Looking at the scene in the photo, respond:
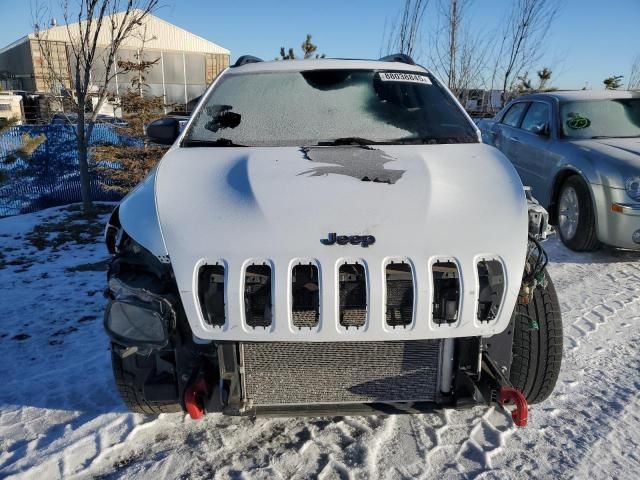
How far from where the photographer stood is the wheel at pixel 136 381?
6.97ft

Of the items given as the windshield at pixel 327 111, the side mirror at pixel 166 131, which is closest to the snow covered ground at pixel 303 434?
the side mirror at pixel 166 131

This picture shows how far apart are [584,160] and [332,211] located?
13.4 feet

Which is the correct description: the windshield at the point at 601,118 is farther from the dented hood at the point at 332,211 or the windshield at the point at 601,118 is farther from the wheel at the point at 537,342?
the wheel at the point at 537,342

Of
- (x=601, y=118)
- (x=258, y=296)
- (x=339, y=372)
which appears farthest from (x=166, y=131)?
(x=601, y=118)

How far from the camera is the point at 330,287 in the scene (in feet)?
5.83

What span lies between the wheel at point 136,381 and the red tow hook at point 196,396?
0.17 metres

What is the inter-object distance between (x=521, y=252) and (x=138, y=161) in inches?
298

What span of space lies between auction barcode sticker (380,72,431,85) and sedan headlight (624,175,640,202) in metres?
2.50

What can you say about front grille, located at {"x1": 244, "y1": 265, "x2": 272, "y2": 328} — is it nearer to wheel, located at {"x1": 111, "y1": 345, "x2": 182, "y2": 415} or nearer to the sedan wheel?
wheel, located at {"x1": 111, "y1": 345, "x2": 182, "y2": 415}

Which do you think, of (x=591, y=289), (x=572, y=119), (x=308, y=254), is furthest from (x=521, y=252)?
(x=572, y=119)

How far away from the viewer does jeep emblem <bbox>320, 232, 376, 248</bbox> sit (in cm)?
185

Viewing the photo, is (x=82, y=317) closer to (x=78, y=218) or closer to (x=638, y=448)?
(x=638, y=448)

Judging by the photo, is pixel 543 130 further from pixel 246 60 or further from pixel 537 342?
pixel 537 342

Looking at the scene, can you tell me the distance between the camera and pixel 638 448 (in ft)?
7.20
